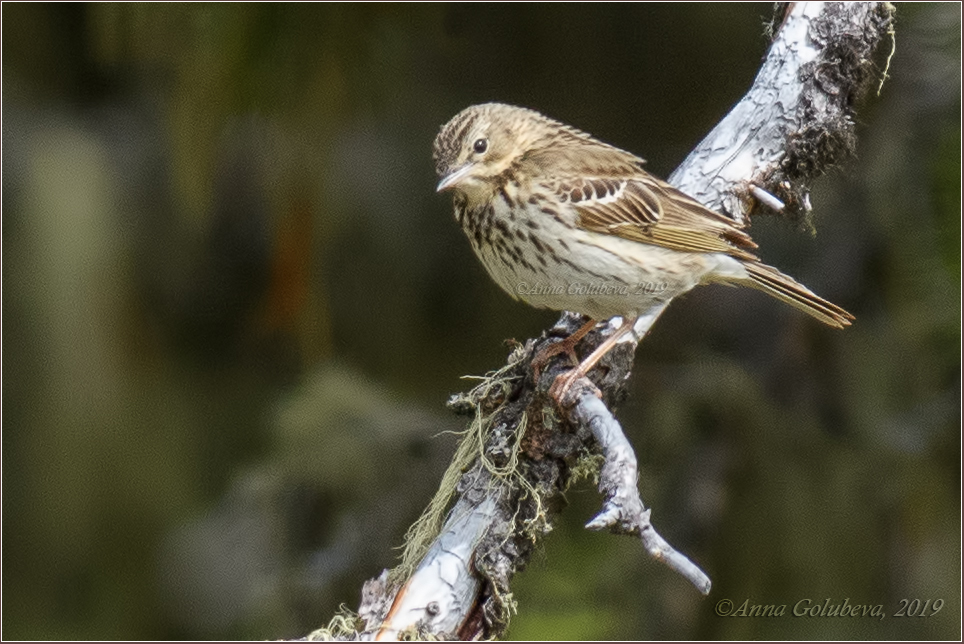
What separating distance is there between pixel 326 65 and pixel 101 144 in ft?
3.40

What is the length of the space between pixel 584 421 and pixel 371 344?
6.33 feet

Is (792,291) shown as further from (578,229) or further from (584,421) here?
(584,421)

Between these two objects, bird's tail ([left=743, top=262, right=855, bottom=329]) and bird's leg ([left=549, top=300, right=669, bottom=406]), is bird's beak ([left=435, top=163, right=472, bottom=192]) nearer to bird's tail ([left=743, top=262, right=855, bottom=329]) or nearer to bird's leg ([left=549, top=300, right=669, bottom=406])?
bird's leg ([left=549, top=300, right=669, bottom=406])

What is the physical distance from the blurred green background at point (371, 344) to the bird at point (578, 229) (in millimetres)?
889

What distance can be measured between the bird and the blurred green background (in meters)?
0.89

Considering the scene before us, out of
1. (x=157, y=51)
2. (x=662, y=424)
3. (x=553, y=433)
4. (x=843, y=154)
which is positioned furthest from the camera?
(x=662, y=424)

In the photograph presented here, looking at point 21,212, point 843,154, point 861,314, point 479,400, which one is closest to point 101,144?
point 21,212

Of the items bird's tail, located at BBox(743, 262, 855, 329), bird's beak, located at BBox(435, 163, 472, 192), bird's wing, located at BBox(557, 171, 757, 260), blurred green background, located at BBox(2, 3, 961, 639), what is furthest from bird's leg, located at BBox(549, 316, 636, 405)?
blurred green background, located at BBox(2, 3, 961, 639)

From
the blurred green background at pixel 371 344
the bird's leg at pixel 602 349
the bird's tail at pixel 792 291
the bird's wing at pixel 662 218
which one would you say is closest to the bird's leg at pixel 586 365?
the bird's leg at pixel 602 349

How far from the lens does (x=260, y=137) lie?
453 centimetres

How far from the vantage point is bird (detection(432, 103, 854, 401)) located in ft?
11.4

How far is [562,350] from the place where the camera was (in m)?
3.58

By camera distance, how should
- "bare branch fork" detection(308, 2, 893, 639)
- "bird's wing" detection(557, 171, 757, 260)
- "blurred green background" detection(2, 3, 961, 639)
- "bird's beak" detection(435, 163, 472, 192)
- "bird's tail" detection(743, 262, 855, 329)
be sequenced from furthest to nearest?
"blurred green background" detection(2, 3, 961, 639) → "bird's tail" detection(743, 262, 855, 329) → "bird's wing" detection(557, 171, 757, 260) → "bird's beak" detection(435, 163, 472, 192) → "bare branch fork" detection(308, 2, 893, 639)

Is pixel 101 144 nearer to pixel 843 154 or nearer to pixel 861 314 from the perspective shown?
pixel 843 154
